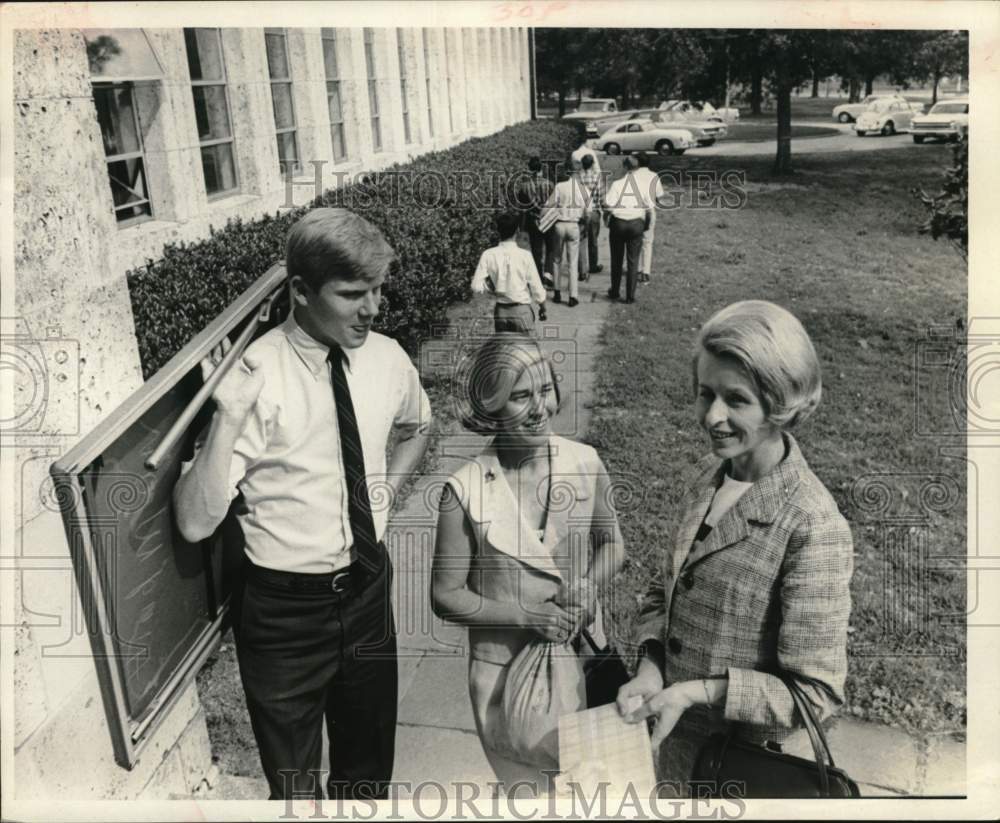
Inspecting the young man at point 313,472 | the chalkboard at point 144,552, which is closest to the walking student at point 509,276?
the young man at point 313,472

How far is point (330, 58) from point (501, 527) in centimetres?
146

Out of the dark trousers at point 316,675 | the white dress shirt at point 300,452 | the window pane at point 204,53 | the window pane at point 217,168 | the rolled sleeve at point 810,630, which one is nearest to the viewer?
the rolled sleeve at point 810,630

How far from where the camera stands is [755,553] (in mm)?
1902

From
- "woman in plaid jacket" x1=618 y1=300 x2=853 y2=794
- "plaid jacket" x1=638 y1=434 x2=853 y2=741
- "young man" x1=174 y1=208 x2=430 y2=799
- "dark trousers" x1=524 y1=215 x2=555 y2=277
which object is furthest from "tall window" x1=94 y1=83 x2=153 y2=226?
"plaid jacket" x1=638 y1=434 x2=853 y2=741

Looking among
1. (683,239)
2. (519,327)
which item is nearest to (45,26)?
(519,327)

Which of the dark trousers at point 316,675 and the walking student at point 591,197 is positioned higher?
the walking student at point 591,197

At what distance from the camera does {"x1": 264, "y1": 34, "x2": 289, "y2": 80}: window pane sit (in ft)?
7.82

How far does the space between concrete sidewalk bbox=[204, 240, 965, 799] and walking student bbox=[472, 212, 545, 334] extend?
81mm

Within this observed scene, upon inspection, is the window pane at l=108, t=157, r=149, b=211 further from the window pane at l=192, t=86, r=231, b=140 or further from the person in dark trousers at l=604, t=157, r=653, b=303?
the person in dark trousers at l=604, t=157, r=653, b=303

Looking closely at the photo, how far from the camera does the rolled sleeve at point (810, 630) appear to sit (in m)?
1.87

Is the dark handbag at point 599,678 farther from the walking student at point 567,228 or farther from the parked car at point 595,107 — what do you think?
the parked car at point 595,107

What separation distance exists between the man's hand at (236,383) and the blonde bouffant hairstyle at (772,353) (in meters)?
1.08

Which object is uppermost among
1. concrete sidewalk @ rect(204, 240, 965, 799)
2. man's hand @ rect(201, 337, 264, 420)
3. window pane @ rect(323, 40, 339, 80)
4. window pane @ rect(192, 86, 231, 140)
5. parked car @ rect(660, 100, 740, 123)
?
window pane @ rect(323, 40, 339, 80)

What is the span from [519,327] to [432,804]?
1509mm
